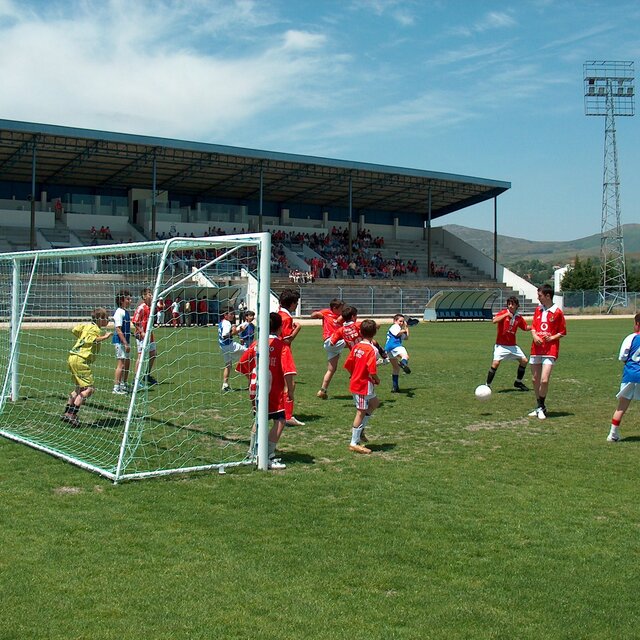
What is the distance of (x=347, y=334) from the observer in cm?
1295

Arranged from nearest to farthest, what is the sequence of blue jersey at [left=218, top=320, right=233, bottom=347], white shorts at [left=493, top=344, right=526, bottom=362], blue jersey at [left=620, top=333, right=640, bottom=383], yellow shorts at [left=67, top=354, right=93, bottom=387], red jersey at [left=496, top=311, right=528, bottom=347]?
blue jersey at [left=620, top=333, right=640, bottom=383] < yellow shorts at [left=67, top=354, right=93, bottom=387] < red jersey at [left=496, top=311, right=528, bottom=347] < white shorts at [left=493, top=344, right=526, bottom=362] < blue jersey at [left=218, top=320, right=233, bottom=347]

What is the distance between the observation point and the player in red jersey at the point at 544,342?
12.0m

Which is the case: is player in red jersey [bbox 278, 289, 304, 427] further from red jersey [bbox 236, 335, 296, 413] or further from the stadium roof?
the stadium roof

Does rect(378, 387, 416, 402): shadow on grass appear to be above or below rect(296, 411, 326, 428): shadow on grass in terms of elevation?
above

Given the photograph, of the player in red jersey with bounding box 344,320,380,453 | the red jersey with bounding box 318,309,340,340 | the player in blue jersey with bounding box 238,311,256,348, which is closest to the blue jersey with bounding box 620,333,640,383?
the player in red jersey with bounding box 344,320,380,453

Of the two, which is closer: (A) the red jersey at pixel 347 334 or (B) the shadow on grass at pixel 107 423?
(B) the shadow on grass at pixel 107 423

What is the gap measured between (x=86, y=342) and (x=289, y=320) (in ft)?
9.40

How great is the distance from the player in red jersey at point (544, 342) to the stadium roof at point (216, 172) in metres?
36.1

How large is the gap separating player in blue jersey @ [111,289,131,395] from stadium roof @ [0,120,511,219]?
31713 millimetres

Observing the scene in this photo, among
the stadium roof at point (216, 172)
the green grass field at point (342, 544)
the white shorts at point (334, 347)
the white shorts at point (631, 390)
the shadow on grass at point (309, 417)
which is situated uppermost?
the stadium roof at point (216, 172)

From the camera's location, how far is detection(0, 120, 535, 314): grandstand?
155 feet

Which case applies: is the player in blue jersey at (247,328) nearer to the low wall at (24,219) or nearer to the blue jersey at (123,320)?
the blue jersey at (123,320)

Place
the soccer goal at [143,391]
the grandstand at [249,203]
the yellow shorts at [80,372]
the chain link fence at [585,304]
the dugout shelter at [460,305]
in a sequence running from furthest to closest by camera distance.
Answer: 1. the chain link fence at [585,304]
2. the grandstand at [249,203]
3. the dugout shelter at [460,305]
4. the yellow shorts at [80,372]
5. the soccer goal at [143,391]

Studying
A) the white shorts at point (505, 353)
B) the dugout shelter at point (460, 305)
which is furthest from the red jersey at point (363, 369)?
the dugout shelter at point (460, 305)
